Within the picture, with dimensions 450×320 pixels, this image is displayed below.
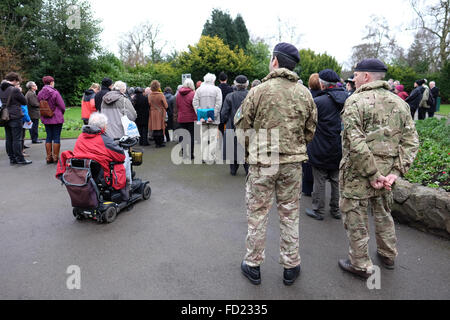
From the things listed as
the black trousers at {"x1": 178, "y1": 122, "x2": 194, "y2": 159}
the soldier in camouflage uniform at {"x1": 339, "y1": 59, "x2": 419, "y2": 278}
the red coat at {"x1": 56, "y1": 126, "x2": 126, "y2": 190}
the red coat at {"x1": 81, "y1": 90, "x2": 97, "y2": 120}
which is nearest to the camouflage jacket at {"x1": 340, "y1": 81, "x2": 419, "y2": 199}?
the soldier in camouflage uniform at {"x1": 339, "y1": 59, "x2": 419, "y2": 278}

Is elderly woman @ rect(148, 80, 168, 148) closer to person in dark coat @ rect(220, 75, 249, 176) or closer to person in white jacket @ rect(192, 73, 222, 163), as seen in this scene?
person in white jacket @ rect(192, 73, 222, 163)

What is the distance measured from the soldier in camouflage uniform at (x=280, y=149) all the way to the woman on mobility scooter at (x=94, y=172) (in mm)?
2105

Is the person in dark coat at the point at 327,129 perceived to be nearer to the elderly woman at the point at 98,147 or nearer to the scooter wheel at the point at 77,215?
the elderly woman at the point at 98,147

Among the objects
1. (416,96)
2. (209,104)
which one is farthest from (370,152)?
(416,96)

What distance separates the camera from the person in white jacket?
738 cm

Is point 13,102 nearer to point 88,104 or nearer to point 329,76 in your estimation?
point 88,104

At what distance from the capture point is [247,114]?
2.97 meters

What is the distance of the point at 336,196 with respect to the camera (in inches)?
185

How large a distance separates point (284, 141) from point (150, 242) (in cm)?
215

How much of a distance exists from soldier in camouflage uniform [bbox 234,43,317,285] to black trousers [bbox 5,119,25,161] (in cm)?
659

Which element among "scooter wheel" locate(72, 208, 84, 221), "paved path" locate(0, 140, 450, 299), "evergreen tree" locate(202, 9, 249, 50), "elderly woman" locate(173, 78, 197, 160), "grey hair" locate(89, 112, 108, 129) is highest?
"evergreen tree" locate(202, 9, 249, 50)
